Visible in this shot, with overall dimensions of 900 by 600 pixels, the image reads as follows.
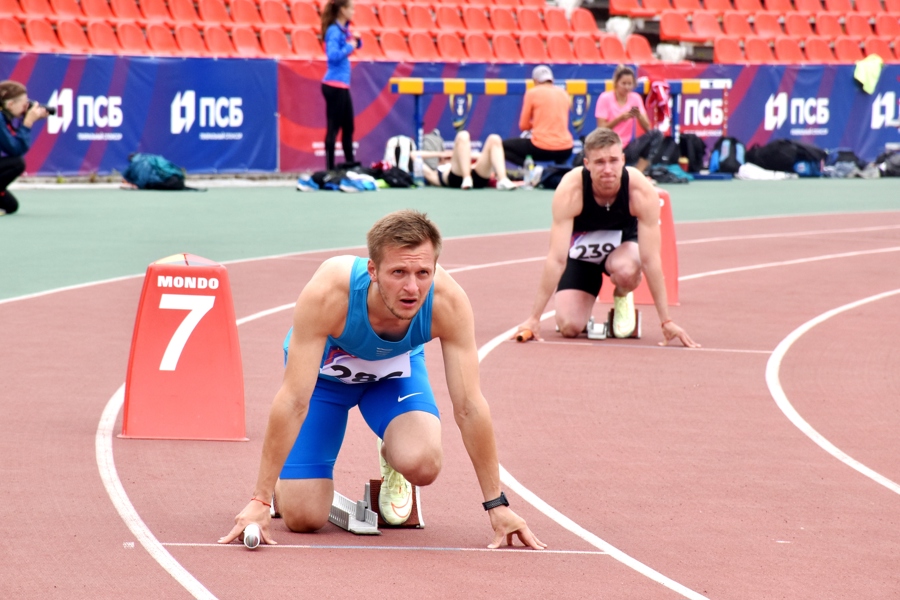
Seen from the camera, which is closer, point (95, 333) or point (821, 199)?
point (95, 333)

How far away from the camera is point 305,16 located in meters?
24.3

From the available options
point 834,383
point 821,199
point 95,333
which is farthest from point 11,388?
point 821,199

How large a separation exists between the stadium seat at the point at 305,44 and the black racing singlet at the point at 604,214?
576 inches

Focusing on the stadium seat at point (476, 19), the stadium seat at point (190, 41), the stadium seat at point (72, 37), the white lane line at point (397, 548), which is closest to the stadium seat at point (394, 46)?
the stadium seat at point (476, 19)

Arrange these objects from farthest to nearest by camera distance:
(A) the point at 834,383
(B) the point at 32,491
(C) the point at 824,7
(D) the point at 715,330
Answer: (C) the point at 824,7, (D) the point at 715,330, (A) the point at 834,383, (B) the point at 32,491

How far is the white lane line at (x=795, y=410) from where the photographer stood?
6.04 metres

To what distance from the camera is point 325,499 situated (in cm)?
498

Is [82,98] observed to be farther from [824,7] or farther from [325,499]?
[824,7]

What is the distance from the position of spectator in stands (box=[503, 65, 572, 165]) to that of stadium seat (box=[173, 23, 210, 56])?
17.8ft

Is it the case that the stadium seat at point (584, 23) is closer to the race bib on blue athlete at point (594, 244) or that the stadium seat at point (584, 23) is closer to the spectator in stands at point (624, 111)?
the spectator in stands at point (624, 111)

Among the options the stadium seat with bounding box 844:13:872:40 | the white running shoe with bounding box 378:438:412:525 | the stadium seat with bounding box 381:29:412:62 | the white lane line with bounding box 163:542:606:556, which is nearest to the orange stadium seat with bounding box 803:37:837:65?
the stadium seat with bounding box 844:13:872:40

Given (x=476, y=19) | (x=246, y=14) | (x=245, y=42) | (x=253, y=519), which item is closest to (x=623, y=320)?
(x=253, y=519)

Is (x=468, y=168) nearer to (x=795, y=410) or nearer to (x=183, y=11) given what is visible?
(x=183, y=11)

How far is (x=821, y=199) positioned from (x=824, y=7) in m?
12.4
